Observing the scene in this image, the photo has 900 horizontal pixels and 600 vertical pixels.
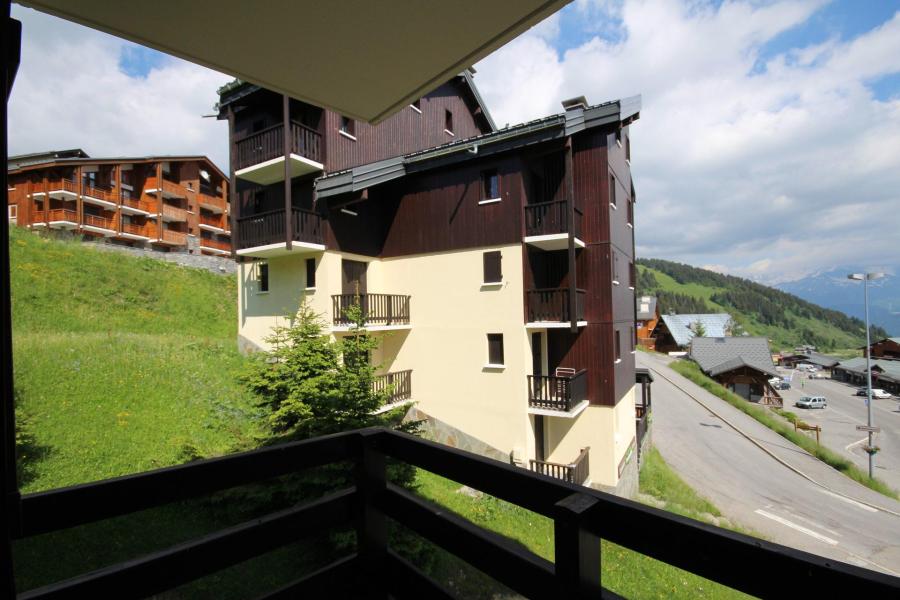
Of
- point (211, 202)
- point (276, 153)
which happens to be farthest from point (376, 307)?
point (211, 202)

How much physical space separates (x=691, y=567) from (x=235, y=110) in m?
17.3

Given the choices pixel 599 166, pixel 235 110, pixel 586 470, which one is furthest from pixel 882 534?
pixel 235 110

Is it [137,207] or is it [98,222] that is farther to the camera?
[137,207]

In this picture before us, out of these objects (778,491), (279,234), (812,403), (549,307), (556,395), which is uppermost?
(279,234)

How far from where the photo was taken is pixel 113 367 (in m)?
9.89

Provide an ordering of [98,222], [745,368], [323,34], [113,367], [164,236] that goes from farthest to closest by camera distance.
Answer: [745,368] → [164,236] → [98,222] → [113,367] → [323,34]

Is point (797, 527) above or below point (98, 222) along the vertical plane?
below

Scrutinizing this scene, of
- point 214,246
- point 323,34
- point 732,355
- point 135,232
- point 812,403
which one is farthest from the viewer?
point 812,403

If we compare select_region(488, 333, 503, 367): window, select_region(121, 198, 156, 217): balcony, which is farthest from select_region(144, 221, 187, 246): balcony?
select_region(488, 333, 503, 367): window

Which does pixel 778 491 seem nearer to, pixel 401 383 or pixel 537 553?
pixel 401 383

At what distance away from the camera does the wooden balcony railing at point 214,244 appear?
32.3 m

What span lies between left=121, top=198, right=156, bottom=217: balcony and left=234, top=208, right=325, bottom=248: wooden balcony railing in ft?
69.8

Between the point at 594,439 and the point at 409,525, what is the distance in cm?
1161

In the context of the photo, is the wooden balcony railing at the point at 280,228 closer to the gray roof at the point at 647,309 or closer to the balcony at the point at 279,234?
the balcony at the point at 279,234
